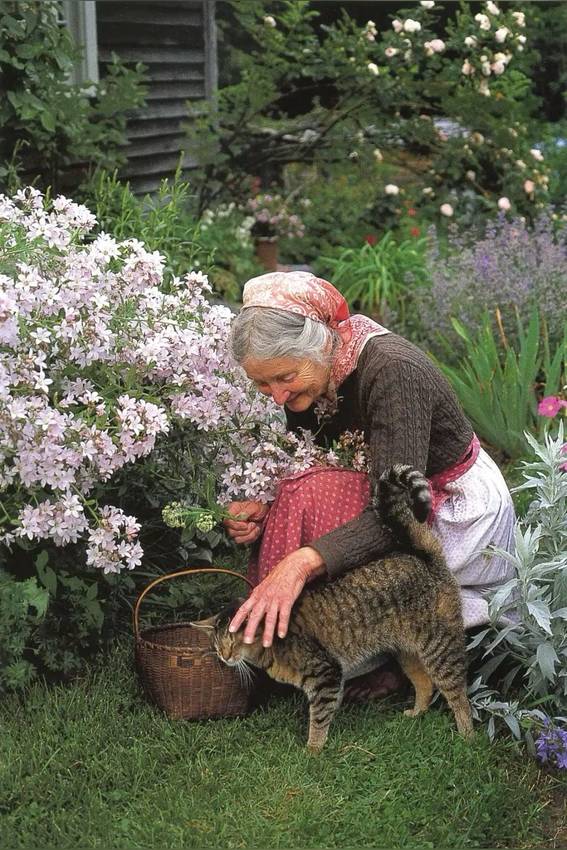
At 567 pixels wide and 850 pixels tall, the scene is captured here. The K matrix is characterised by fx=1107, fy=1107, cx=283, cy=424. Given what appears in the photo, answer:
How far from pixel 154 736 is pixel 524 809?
1.08 m

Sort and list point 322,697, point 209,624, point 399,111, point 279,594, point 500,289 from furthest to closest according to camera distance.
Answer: point 399,111, point 500,289, point 209,624, point 322,697, point 279,594

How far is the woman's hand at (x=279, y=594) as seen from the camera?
3012 millimetres

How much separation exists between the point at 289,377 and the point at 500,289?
11.3 feet

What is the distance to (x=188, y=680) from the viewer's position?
10.7 feet

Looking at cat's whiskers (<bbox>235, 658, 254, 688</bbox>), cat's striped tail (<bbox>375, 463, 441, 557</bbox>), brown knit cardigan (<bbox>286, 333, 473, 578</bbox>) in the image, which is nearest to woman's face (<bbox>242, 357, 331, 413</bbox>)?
brown knit cardigan (<bbox>286, 333, 473, 578</bbox>)

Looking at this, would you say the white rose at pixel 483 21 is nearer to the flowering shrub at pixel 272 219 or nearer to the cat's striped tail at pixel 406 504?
the flowering shrub at pixel 272 219

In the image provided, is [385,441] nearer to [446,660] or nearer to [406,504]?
[406,504]

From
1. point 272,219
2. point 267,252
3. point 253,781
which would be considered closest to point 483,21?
point 272,219

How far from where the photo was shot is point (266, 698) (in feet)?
11.5

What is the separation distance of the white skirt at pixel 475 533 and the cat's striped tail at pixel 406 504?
200 millimetres

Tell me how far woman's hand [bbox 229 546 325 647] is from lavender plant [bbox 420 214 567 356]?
9.50ft

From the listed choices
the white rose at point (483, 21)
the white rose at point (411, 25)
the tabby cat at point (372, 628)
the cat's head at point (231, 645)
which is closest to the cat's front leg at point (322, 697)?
the tabby cat at point (372, 628)

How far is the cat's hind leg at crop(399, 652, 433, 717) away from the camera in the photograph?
11.1 ft

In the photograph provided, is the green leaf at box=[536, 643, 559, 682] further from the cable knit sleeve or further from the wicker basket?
the wicker basket
